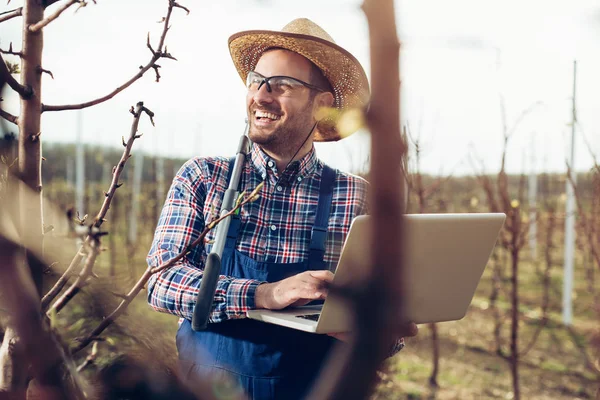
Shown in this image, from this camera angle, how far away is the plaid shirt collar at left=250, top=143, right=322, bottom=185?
7.60 feet

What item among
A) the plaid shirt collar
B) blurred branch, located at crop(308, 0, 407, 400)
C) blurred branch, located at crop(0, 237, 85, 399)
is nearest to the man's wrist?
the plaid shirt collar

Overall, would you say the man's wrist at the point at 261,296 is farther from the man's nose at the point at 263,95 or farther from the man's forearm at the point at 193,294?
the man's nose at the point at 263,95

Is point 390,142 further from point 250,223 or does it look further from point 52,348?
point 250,223

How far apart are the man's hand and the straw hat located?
884 millimetres

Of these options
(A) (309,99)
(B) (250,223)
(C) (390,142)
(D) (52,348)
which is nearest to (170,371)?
(D) (52,348)

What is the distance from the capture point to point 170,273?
6.17 feet

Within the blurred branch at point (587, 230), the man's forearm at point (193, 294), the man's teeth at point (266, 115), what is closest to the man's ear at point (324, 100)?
the man's teeth at point (266, 115)

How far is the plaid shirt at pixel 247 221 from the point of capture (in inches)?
71.8

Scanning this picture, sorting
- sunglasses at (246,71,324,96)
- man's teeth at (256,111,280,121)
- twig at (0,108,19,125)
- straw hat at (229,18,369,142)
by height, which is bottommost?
twig at (0,108,19,125)

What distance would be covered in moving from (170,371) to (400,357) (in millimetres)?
5130

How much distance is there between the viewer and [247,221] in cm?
215

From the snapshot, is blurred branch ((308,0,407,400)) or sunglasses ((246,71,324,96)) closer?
blurred branch ((308,0,407,400))

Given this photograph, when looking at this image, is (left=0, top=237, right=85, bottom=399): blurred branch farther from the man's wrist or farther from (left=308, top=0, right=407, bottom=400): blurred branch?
the man's wrist

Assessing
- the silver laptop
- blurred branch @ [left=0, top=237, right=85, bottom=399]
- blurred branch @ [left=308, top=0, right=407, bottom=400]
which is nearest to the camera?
blurred branch @ [left=308, top=0, right=407, bottom=400]
